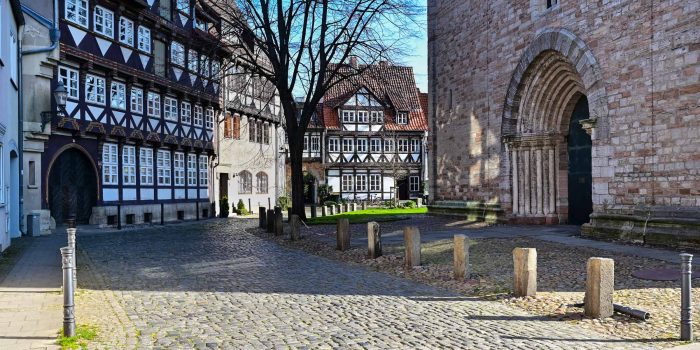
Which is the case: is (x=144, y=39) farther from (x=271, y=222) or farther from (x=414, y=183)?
(x=414, y=183)

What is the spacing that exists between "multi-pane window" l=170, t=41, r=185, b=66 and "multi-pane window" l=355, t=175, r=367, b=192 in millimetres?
23984

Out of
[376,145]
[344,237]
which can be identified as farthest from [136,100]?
[376,145]

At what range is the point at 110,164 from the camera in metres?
25.0

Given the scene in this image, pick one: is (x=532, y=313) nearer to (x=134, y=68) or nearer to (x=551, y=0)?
(x=551, y=0)

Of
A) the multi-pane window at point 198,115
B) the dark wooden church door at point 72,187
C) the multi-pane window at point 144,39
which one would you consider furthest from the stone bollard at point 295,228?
the multi-pane window at point 198,115

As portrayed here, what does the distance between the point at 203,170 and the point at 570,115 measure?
66.8ft

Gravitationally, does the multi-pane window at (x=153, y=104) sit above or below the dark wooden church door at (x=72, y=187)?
above

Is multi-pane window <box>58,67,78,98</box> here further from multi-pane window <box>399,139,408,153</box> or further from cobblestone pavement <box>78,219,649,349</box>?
multi-pane window <box>399,139,408,153</box>

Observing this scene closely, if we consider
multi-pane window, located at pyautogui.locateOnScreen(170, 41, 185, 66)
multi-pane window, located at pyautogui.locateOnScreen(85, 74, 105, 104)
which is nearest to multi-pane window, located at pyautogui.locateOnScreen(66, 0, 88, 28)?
multi-pane window, located at pyautogui.locateOnScreen(85, 74, 105, 104)

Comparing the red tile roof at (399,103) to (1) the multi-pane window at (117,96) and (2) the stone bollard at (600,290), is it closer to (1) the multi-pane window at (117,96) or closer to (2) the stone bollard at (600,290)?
(1) the multi-pane window at (117,96)

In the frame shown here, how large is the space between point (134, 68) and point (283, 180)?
20.1m

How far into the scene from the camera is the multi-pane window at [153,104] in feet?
90.3

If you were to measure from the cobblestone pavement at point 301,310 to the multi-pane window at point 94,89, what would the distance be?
12656 millimetres

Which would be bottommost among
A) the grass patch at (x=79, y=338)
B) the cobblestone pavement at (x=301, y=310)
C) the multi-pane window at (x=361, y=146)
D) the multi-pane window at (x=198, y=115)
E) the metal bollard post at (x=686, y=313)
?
the cobblestone pavement at (x=301, y=310)
